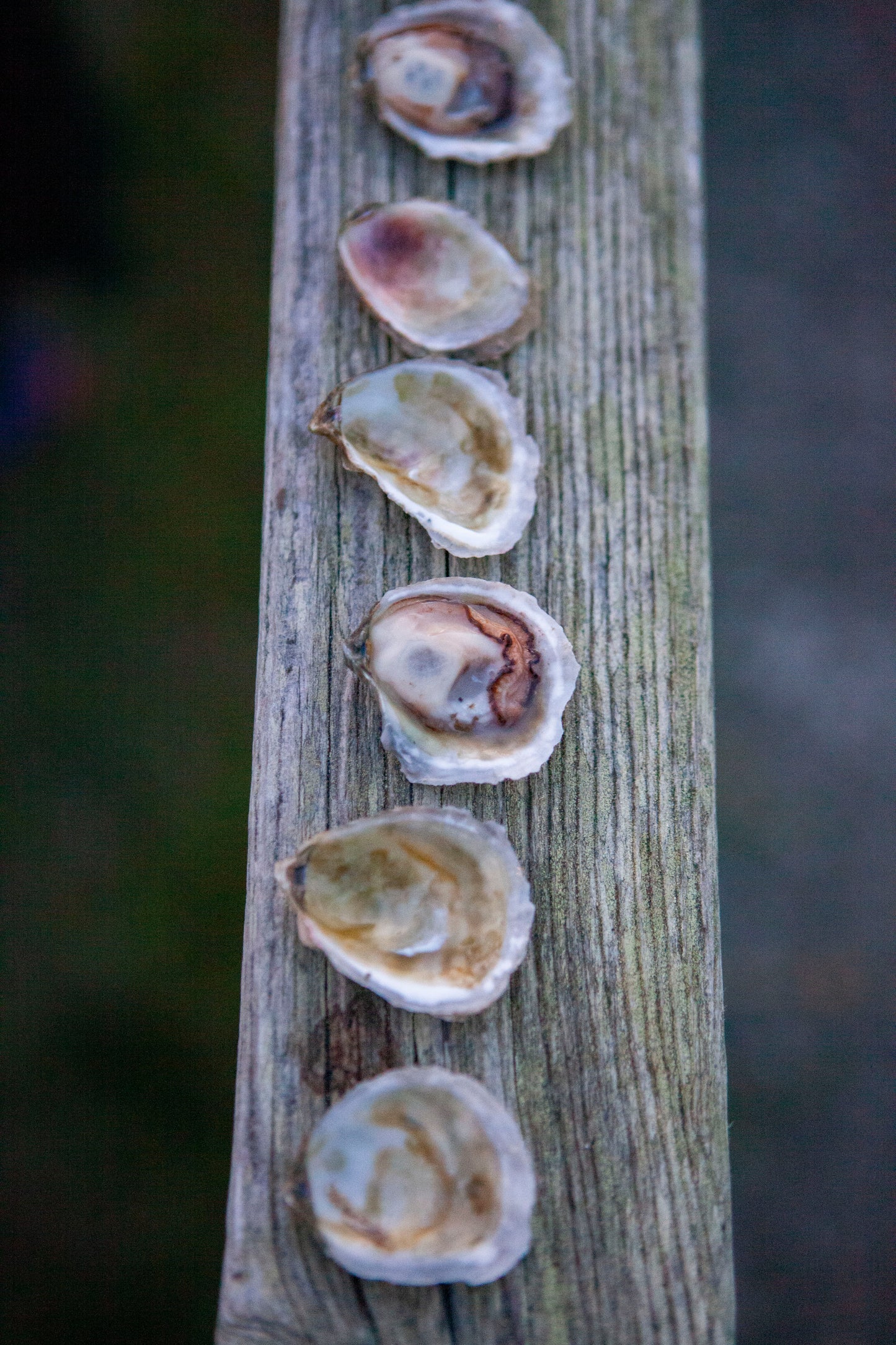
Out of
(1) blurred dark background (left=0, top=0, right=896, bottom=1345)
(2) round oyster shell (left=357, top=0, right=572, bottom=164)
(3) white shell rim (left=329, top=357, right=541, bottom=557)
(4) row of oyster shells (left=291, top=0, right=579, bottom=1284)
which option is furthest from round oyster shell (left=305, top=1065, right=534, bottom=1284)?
(1) blurred dark background (left=0, top=0, right=896, bottom=1345)

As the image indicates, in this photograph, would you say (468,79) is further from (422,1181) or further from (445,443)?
(422,1181)

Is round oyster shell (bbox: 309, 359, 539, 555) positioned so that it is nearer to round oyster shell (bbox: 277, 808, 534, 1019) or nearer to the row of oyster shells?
the row of oyster shells

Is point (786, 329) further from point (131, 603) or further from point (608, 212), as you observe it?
point (131, 603)

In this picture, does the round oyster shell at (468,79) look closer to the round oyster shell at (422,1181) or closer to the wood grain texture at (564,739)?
the wood grain texture at (564,739)

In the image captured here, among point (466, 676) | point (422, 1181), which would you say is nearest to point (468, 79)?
point (466, 676)

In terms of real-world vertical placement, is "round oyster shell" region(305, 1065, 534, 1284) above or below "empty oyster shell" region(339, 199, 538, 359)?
below

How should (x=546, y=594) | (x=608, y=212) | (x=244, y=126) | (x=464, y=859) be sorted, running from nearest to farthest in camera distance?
(x=464, y=859) < (x=546, y=594) < (x=608, y=212) < (x=244, y=126)

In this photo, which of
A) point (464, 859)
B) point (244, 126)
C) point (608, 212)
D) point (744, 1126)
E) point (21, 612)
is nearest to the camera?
point (464, 859)

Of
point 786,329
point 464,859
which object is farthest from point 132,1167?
point 786,329
